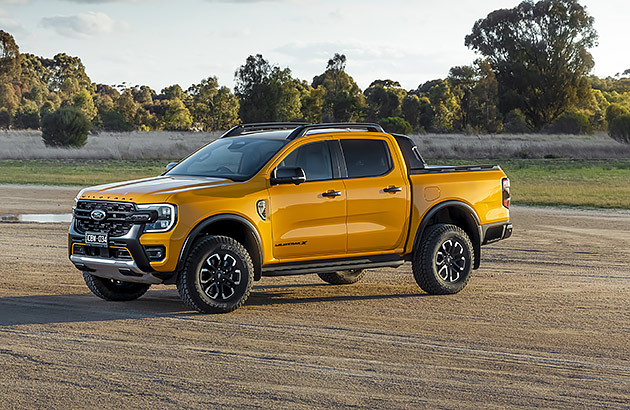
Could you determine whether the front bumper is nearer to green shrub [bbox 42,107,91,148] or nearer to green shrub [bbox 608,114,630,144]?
green shrub [bbox 42,107,91,148]

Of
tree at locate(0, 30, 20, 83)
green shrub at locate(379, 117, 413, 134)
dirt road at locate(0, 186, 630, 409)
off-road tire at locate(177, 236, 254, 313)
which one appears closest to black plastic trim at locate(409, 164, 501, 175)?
dirt road at locate(0, 186, 630, 409)

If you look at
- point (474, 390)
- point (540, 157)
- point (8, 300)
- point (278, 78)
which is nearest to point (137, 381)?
point (474, 390)

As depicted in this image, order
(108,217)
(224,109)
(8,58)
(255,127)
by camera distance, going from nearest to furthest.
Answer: (108,217), (255,127), (224,109), (8,58)

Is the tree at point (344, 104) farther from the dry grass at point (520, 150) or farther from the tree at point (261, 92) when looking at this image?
the dry grass at point (520, 150)

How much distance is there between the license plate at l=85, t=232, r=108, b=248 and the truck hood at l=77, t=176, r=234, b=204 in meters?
0.38

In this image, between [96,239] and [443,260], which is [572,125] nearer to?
[443,260]

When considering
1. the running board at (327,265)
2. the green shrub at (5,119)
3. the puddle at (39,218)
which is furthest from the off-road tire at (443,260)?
the green shrub at (5,119)

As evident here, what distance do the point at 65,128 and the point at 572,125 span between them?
4402 centimetres

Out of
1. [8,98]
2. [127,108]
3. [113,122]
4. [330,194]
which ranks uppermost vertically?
[8,98]

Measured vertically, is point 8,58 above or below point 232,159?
above

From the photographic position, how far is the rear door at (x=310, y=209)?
10398 mm

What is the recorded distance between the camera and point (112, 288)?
36.1 ft

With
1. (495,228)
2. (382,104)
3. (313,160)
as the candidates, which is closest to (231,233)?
(313,160)

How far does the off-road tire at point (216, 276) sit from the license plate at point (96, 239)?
0.86 meters
